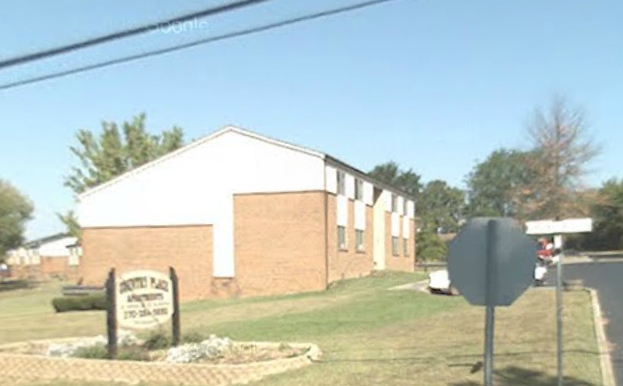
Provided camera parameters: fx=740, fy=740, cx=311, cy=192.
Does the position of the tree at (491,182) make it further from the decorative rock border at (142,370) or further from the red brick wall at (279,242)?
the decorative rock border at (142,370)

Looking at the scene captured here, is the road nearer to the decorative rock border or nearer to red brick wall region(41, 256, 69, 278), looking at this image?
the decorative rock border

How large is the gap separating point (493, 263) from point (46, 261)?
9493 cm

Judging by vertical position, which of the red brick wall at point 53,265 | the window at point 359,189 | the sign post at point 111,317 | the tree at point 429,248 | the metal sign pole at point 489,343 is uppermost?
the window at point 359,189

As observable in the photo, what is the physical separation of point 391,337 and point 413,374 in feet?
15.7

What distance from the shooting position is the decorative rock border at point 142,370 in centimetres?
1195

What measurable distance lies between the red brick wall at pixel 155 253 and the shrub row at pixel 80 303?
761 cm

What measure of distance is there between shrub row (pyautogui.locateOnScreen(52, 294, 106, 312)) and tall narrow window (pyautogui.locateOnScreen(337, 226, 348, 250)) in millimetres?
13075

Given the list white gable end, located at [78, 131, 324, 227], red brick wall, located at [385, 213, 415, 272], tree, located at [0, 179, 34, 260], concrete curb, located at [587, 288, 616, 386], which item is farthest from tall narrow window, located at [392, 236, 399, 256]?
tree, located at [0, 179, 34, 260]

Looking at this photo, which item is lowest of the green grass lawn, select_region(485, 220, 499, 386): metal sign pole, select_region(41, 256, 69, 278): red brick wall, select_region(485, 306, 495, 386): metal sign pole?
select_region(41, 256, 69, 278): red brick wall

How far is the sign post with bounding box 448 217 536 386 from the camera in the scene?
20.2ft

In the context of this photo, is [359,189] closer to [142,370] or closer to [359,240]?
[359,240]

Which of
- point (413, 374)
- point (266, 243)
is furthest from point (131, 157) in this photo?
point (413, 374)

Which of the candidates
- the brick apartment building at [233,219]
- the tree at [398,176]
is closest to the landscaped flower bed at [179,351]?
the brick apartment building at [233,219]

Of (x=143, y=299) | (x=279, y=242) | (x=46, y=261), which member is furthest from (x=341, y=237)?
(x=46, y=261)
